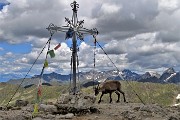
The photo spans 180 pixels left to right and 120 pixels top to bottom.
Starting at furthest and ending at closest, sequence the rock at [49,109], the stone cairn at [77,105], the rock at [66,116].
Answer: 1. the rock at [49,109]
2. the stone cairn at [77,105]
3. the rock at [66,116]

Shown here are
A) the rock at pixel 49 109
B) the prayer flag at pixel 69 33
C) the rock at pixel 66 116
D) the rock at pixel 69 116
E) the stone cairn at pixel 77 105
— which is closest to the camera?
the rock at pixel 66 116

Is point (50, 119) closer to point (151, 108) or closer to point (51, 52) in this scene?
point (51, 52)

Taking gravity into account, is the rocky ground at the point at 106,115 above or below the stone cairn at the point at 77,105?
below

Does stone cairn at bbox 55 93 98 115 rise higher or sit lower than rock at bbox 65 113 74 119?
higher

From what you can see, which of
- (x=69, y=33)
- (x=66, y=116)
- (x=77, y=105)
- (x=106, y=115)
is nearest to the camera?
(x=66, y=116)

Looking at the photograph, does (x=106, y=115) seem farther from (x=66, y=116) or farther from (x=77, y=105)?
(x=66, y=116)

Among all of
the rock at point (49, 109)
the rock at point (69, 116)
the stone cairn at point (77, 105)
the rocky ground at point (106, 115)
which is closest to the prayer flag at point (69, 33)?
the stone cairn at point (77, 105)

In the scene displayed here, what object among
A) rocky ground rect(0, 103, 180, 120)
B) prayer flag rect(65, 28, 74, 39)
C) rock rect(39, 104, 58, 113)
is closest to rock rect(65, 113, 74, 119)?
rocky ground rect(0, 103, 180, 120)

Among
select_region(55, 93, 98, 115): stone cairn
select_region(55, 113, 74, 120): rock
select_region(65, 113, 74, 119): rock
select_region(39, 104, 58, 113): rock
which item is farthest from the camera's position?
select_region(39, 104, 58, 113): rock

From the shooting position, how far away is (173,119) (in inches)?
933

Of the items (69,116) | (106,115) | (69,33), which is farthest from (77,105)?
(69,33)

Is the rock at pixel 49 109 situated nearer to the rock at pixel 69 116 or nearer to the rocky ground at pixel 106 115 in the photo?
the rocky ground at pixel 106 115

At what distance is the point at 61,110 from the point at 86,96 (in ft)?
12.8

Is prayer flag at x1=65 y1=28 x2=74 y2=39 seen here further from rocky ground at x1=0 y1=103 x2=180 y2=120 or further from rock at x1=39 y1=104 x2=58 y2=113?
rocky ground at x1=0 y1=103 x2=180 y2=120
